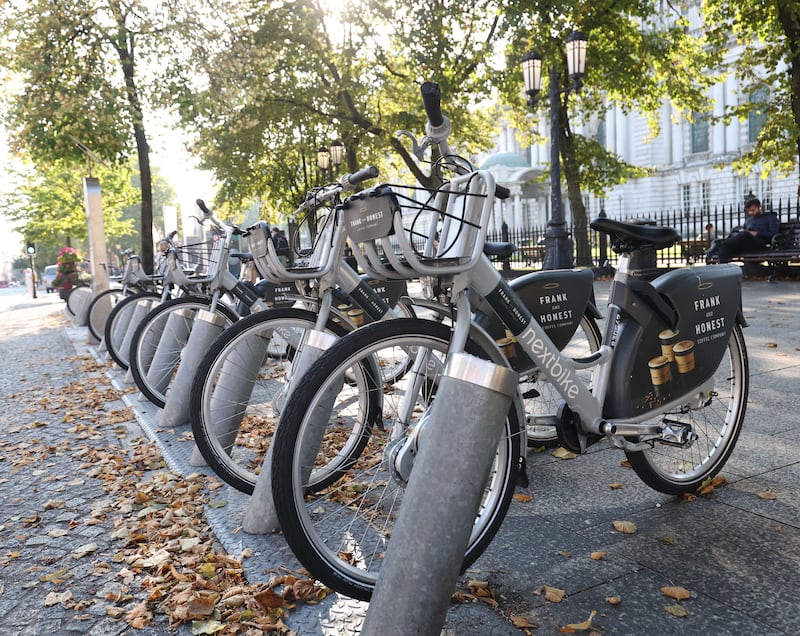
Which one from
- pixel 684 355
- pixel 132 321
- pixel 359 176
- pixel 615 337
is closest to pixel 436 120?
pixel 359 176

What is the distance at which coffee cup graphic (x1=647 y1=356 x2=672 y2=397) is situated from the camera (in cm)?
281

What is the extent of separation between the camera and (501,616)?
219 centimetres

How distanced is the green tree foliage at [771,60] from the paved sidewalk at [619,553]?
1227 centimetres

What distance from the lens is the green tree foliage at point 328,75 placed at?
12.9m

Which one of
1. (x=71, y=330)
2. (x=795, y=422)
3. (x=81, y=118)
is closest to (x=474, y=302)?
(x=795, y=422)

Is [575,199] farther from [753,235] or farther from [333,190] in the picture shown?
[333,190]

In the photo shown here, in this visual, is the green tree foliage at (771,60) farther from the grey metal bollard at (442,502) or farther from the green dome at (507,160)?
the green dome at (507,160)

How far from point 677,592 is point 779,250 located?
12.3 meters

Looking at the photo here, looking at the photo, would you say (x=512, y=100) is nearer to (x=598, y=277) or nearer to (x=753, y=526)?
(x=598, y=277)

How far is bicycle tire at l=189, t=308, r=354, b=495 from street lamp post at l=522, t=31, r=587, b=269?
11135 mm

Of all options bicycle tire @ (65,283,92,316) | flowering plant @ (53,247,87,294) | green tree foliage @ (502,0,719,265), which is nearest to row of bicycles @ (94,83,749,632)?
bicycle tire @ (65,283,92,316)

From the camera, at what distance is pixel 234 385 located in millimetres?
3547

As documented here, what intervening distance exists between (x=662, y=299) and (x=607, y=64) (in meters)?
16.2

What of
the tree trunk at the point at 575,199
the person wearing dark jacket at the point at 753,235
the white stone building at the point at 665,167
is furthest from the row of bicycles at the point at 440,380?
the white stone building at the point at 665,167
